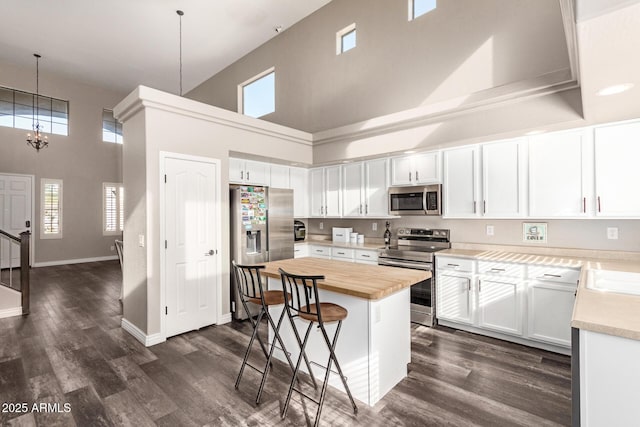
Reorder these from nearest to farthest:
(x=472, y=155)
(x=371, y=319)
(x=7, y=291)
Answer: (x=371, y=319), (x=472, y=155), (x=7, y=291)

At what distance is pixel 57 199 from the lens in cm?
791

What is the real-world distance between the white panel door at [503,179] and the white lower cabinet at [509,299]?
65 cm

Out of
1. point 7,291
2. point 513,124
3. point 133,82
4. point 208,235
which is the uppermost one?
point 133,82

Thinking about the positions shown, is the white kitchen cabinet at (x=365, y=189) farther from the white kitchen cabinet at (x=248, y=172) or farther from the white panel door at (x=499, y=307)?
the white panel door at (x=499, y=307)

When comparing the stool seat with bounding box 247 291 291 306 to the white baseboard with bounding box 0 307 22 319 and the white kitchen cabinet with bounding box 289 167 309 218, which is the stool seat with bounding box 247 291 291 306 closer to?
the white kitchen cabinet with bounding box 289 167 309 218

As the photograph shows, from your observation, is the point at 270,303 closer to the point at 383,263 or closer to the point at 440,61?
the point at 383,263

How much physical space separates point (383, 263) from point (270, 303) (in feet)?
7.32

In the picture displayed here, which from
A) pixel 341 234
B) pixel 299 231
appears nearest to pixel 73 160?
pixel 299 231

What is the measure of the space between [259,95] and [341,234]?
3.52m

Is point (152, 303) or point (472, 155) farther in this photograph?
point (472, 155)

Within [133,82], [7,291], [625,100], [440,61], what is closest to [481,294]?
[625,100]

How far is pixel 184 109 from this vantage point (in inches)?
140

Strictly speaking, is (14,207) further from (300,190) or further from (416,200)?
(416,200)

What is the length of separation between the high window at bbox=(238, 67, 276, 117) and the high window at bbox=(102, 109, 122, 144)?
4.59 metres
